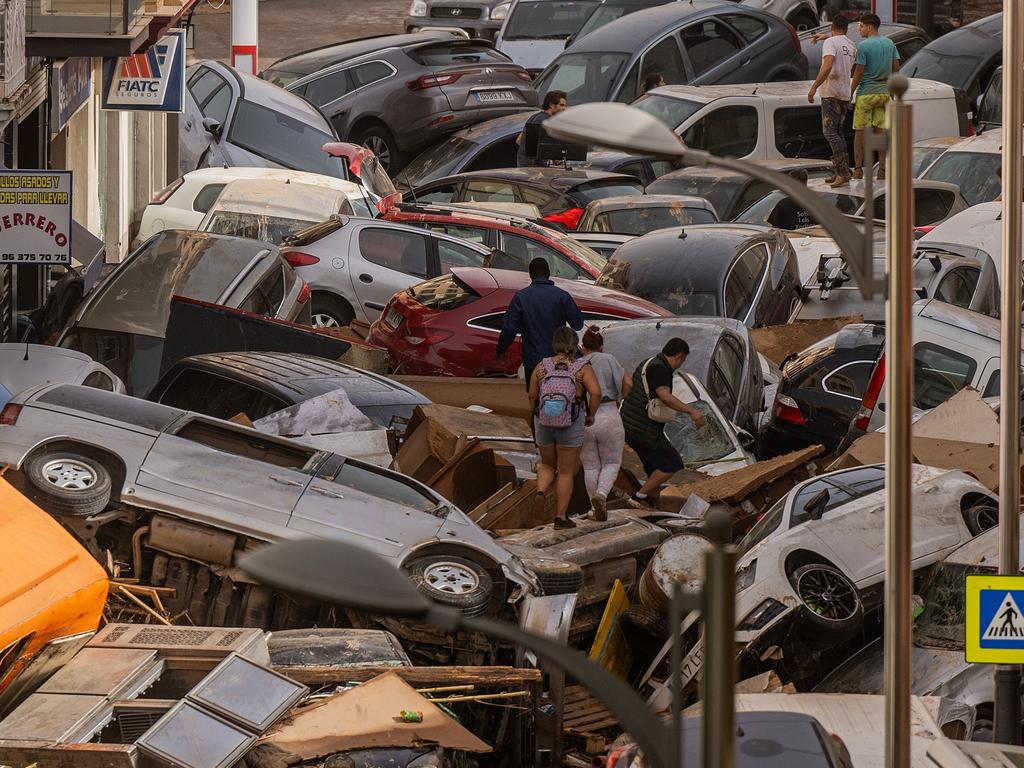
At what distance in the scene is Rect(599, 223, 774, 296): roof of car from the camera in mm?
18938

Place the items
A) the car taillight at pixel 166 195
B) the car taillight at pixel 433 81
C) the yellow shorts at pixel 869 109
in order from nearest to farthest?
the car taillight at pixel 166 195, the yellow shorts at pixel 869 109, the car taillight at pixel 433 81

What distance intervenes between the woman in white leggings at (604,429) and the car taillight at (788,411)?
287 cm

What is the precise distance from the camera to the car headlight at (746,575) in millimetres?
10773

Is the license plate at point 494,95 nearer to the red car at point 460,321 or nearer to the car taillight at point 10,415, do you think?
the red car at point 460,321

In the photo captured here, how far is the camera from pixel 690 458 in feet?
50.8

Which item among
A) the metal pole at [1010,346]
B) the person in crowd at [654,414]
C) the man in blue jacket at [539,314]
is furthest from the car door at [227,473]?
the man in blue jacket at [539,314]

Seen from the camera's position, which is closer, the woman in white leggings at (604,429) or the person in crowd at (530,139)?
the woman in white leggings at (604,429)

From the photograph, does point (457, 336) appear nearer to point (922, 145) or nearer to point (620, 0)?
point (922, 145)

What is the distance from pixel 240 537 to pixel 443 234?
34.7 ft

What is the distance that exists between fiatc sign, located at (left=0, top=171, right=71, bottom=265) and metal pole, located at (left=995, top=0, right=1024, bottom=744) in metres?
10.2

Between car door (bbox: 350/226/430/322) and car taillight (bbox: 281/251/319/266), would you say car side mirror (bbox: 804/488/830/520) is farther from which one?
car taillight (bbox: 281/251/319/266)

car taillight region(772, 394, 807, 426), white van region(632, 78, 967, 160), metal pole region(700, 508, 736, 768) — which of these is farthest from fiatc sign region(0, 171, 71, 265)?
metal pole region(700, 508, 736, 768)

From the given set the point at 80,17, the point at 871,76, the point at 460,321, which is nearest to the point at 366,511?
the point at 460,321

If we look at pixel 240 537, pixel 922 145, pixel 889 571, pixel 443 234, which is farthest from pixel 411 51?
pixel 889 571
